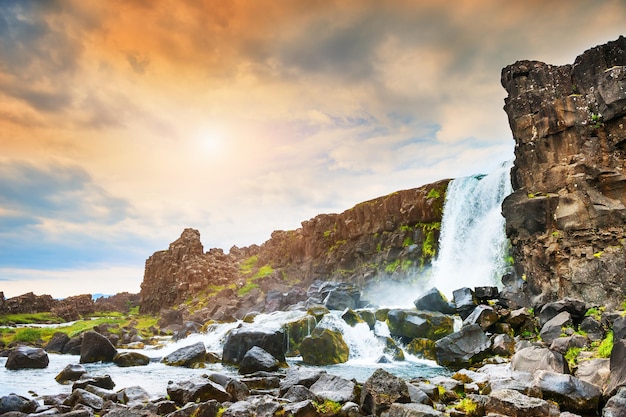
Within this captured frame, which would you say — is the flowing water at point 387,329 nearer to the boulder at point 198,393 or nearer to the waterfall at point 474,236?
the waterfall at point 474,236

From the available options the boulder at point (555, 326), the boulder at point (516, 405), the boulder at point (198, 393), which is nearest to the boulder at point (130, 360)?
the boulder at point (198, 393)

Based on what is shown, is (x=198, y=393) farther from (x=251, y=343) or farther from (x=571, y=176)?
(x=571, y=176)

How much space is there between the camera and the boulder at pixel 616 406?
10344 mm

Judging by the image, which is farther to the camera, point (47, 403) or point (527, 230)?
point (527, 230)

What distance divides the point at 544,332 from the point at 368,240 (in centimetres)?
5049

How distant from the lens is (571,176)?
2827 centimetres

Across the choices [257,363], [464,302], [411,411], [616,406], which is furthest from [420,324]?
[411,411]

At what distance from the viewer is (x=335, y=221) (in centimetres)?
8156

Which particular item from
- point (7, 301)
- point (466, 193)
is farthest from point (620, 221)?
point (7, 301)

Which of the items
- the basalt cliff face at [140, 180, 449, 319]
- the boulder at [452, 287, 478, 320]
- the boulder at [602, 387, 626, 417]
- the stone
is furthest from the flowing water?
the boulder at [602, 387, 626, 417]

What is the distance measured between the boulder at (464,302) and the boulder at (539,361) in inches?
495

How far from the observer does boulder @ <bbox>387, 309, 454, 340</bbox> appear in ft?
86.3

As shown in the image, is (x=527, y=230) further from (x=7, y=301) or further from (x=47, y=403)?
(x=7, y=301)

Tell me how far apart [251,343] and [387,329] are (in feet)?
34.6
